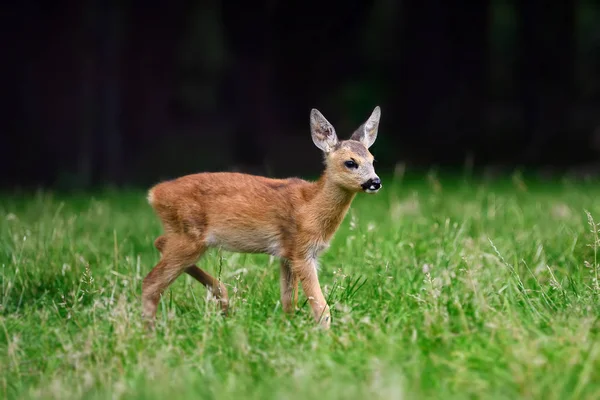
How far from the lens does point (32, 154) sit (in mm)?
16922

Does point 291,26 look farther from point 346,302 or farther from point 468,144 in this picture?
point 346,302

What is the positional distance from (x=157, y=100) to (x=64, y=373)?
15991 millimetres

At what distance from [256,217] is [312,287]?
56 centimetres

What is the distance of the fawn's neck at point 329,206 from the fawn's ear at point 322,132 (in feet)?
0.79

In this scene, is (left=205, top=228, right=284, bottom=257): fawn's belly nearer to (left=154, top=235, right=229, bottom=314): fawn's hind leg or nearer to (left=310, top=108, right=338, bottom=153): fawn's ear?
(left=154, top=235, right=229, bottom=314): fawn's hind leg

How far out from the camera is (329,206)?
523cm

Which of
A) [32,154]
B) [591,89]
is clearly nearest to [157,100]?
[32,154]

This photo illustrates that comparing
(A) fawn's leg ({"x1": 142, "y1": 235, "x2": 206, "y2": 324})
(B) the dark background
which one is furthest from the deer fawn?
(B) the dark background

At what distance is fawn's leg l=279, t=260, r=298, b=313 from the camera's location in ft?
16.5

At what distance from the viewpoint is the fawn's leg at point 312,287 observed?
462cm

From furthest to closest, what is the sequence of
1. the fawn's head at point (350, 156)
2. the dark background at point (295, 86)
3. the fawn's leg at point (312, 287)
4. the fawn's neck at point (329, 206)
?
the dark background at point (295, 86)
the fawn's neck at point (329, 206)
the fawn's head at point (350, 156)
the fawn's leg at point (312, 287)

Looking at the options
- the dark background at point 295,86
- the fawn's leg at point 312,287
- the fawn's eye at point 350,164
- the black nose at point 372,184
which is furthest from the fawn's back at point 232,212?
the dark background at point 295,86

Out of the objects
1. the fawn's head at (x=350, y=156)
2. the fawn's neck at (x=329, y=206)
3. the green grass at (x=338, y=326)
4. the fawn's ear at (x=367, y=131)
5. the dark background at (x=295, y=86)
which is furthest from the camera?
the dark background at (x=295, y=86)

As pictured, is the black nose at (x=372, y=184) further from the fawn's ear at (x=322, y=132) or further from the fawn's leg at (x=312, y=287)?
the fawn's leg at (x=312, y=287)
